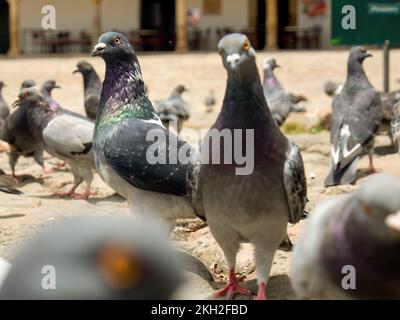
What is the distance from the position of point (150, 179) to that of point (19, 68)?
17.8 meters

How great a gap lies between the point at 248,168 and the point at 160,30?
2761cm

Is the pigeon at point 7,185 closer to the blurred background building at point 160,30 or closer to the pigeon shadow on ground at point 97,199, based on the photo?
the pigeon shadow on ground at point 97,199

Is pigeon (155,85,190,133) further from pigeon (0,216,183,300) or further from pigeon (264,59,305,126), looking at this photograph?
pigeon (0,216,183,300)

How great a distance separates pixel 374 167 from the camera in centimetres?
862

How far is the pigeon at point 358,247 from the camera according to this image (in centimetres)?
209

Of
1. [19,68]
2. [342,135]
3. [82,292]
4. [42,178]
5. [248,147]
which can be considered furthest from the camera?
[19,68]

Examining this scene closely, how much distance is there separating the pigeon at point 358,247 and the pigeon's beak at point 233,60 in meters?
0.97

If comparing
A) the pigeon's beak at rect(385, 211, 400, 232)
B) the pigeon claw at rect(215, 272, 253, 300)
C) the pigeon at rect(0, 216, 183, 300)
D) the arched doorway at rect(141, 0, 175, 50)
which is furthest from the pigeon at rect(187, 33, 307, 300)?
the arched doorway at rect(141, 0, 175, 50)

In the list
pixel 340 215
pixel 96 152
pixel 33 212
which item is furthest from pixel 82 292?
pixel 33 212

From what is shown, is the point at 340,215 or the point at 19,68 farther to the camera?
the point at 19,68

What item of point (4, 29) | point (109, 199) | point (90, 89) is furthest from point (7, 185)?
point (4, 29)

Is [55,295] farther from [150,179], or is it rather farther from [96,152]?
[96,152]

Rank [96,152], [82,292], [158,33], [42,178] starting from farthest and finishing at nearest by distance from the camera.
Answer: [158,33]
[42,178]
[96,152]
[82,292]

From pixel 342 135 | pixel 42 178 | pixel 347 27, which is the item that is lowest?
pixel 42 178
